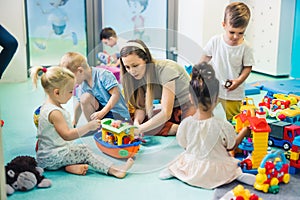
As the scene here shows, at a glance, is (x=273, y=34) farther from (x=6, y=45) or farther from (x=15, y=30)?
(x=6, y=45)

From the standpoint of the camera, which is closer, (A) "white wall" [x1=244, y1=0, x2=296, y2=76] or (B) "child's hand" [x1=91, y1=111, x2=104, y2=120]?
(B) "child's hand" [x1=91, y1=111, x2=104, y2=120]

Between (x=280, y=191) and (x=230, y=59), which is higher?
(x=230, y=59)

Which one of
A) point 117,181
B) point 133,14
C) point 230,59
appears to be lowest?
point 117,181

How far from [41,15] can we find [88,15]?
39 cm

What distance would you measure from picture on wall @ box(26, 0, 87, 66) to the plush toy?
2229mm

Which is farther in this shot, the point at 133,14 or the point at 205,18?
the point at 133,14

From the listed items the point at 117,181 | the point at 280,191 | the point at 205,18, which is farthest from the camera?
the point at 205,18

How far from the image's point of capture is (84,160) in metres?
1.46

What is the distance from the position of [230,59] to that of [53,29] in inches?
80.0

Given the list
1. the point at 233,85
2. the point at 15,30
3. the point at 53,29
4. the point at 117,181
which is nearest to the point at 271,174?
the point at 117,181

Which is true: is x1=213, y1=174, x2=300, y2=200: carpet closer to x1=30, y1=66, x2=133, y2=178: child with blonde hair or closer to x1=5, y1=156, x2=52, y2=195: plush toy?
x1=30, y1=66, x2=133, y2=178: child with blonde hair

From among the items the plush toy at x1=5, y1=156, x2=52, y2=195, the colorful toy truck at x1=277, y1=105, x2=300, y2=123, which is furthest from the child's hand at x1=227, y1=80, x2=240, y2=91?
the plush toy at x1=5, y1=156, x2=52, y2=195

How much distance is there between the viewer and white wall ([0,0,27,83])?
120 inches

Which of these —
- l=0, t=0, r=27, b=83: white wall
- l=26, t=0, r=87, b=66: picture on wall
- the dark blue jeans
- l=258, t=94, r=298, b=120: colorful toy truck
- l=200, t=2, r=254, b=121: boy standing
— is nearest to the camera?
the dark blue jeans
